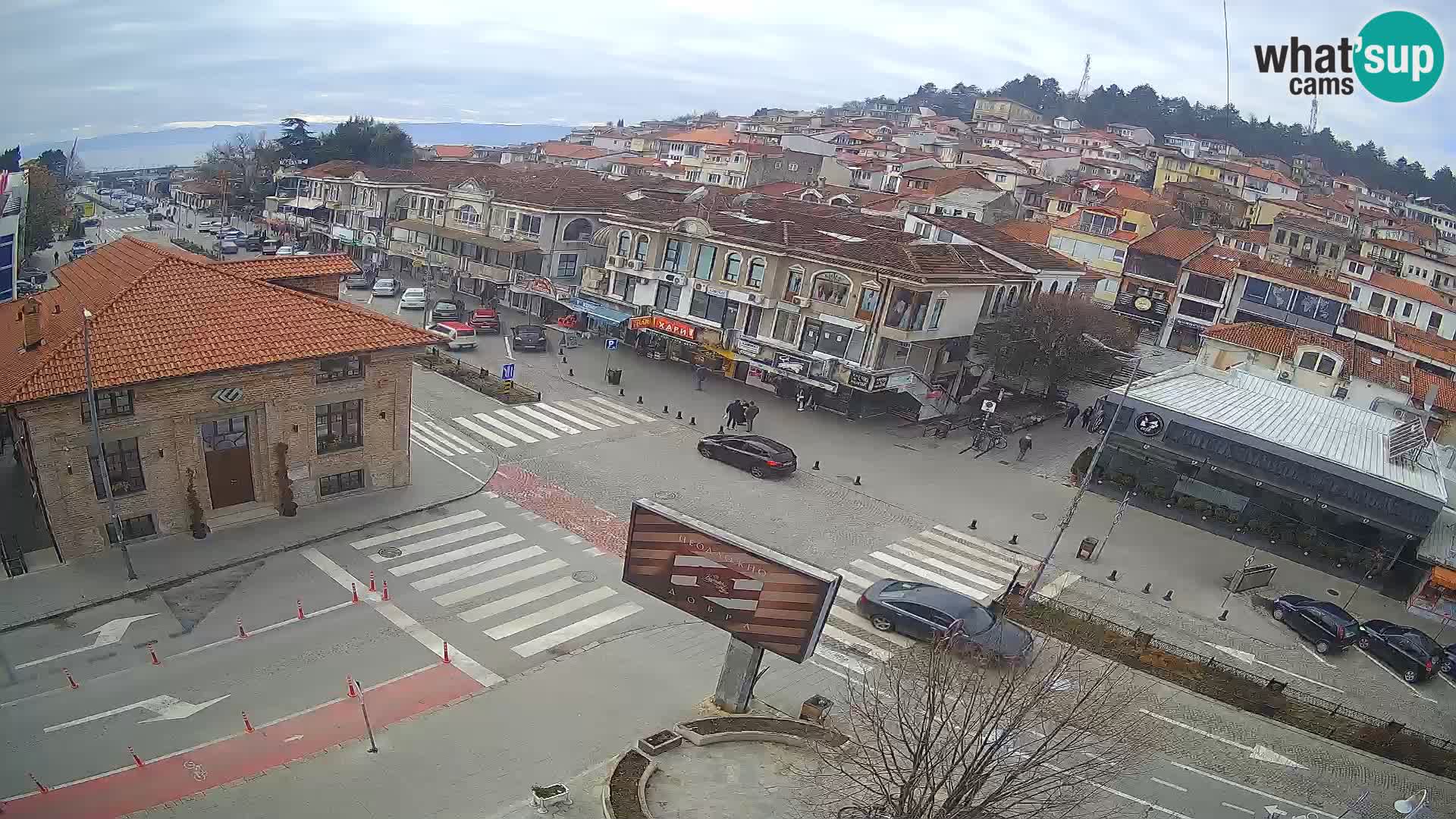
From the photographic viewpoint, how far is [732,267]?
137 ft

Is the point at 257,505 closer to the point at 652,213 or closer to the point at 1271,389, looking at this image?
the point at 652,213

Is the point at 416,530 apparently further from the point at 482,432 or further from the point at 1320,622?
the point at 1320,622

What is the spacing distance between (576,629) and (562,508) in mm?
Answer: 6918

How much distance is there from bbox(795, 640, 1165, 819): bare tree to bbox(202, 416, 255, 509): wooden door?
682 inches

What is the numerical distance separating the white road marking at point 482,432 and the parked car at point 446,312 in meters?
15.8

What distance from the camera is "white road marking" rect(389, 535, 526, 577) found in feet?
72.2

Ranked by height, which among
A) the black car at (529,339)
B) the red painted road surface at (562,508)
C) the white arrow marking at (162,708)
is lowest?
the white arrow marking at (162,708)

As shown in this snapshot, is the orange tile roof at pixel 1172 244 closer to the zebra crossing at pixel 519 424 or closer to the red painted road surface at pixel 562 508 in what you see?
the zebra crossing at pixel 519 424

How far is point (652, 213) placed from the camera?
47.8 metres

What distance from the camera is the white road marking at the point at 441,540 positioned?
22616 mm

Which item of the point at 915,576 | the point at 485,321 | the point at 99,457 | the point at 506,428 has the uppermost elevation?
the point at 99,457

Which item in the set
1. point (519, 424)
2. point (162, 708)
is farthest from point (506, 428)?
point (162, 708)

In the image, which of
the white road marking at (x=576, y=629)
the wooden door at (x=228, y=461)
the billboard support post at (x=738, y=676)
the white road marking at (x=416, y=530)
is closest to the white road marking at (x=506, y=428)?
the white road marking at (x=416, y=530)

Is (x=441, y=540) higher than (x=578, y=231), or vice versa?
(x=578, y=231)
